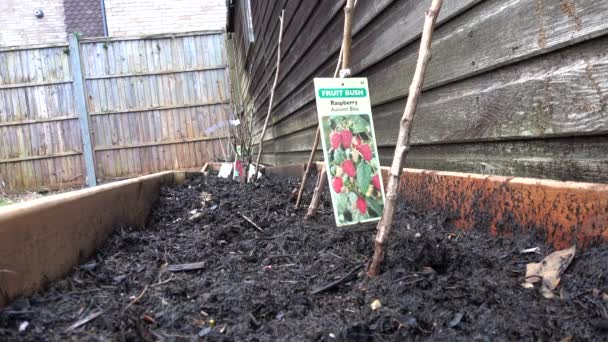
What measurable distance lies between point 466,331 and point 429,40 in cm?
76

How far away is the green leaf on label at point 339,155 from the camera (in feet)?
5.74

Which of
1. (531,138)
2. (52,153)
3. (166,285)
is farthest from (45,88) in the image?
(531,138)

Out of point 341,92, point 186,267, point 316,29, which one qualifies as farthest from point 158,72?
point 186,267

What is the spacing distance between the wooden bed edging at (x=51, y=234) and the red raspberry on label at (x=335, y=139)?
1005 millimetres

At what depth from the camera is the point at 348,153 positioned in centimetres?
177

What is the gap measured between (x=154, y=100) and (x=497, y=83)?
9.17 m

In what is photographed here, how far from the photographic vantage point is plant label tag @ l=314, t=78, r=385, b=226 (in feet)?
5.69

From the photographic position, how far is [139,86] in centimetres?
952

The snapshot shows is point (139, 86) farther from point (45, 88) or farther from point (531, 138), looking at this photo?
point (531, 138)

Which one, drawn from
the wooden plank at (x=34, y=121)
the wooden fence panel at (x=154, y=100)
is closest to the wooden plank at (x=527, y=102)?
the wooden fence panel at (x=154, y=100)

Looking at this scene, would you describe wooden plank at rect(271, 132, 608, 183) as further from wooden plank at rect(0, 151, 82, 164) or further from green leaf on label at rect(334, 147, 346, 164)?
wooden plank at rect(0, 151, 82, 164)

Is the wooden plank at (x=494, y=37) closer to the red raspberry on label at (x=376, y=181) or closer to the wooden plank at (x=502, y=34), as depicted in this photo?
the wooden plank at (x=502, y=34)

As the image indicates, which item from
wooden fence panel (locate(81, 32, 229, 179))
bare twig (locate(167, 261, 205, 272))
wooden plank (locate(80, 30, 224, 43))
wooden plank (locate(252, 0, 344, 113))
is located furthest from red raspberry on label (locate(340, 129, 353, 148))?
wooden plank (locate(80, 30, 224, 43))

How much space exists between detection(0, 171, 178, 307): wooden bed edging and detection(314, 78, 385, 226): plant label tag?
0.97 m
